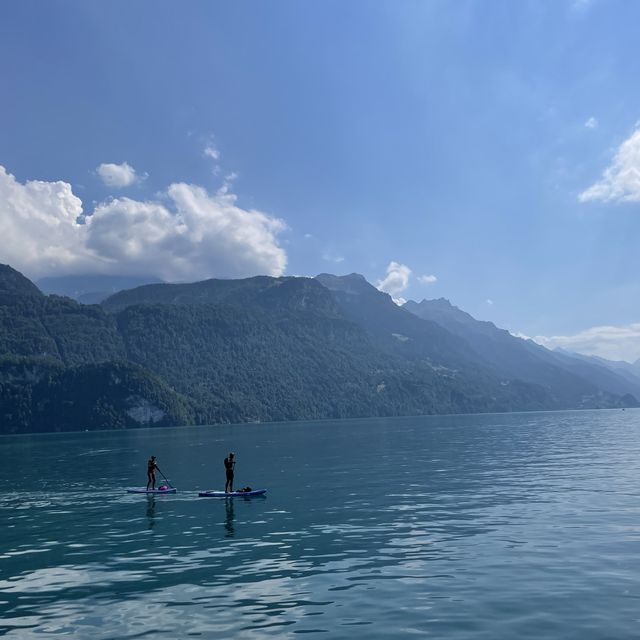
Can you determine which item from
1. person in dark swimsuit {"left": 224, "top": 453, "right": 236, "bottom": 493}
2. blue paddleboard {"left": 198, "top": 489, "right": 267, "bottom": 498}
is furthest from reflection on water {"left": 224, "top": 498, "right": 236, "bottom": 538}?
Result: person in dark swimsuit {"left": 224, "top": 453, "right": 236, "bottom": 493}

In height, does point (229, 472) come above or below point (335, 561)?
above

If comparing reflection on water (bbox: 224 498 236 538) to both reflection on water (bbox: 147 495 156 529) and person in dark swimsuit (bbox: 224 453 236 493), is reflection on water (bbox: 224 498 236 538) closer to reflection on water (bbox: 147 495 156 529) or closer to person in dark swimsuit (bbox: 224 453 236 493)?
person in dark swimsuit (bbox: 224 453 236 493)

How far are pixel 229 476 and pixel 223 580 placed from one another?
97.4 ft

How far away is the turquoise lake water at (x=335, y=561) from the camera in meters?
22.3

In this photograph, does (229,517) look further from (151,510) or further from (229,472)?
(229,472)

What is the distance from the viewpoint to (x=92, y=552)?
35.8 meters

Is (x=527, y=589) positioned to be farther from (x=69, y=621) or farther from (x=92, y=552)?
(x=92, y=552)

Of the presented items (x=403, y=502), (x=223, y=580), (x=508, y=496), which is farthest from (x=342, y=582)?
(x=508, y=496)

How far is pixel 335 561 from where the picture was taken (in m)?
→ 31.4

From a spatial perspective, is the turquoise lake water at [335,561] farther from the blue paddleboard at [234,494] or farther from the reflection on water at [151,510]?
the blue paddleboard at [234,494]

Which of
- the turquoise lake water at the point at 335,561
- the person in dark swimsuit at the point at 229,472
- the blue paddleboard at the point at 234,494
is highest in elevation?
the person in dark swimsuit at the point at 229,472

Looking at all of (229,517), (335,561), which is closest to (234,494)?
(229,517)

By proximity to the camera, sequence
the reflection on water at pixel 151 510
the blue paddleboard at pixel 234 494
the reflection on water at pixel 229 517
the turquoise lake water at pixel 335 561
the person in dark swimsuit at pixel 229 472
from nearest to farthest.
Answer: the turquoise lake water at pixel 335 561
the reflection on water at pixel 229 517
the reflection on water at pixel 151 510
the blue paddleboard at pixel 234 494
the person in dark swimsuit at pixel 229 472

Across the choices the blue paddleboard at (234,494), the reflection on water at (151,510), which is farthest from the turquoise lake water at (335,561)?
the blue paddleboard at (234,494)
